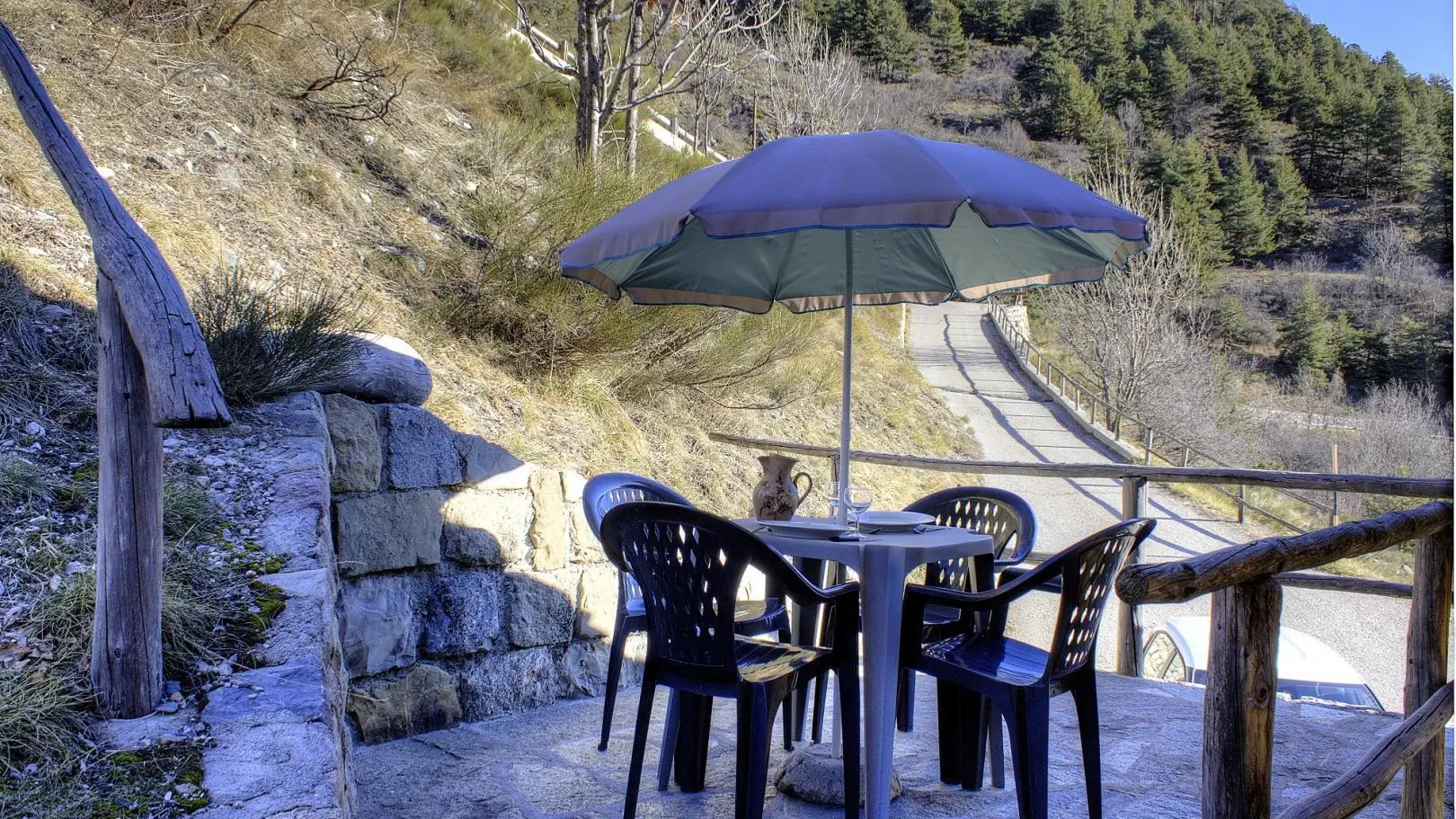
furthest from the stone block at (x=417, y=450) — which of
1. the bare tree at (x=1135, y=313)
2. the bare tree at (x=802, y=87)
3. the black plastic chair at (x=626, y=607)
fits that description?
the bare tree at (x=1135, y=313)

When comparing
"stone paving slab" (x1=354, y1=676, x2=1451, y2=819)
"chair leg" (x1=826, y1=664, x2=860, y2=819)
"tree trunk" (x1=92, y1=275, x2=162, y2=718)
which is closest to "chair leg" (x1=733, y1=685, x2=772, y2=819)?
"chair leg" (x1=826, y1=664, x2=860, y2=819)

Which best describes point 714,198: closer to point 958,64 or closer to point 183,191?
point 183,191

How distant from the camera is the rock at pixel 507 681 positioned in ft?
13.2

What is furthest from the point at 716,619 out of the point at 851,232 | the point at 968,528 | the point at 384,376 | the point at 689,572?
the point at 384,376

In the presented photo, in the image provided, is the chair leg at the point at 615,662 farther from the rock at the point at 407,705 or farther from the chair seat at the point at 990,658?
the chair seat at the point at 990,658

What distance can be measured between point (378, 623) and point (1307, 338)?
34.9m

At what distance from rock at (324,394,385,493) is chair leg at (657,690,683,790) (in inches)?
64.8

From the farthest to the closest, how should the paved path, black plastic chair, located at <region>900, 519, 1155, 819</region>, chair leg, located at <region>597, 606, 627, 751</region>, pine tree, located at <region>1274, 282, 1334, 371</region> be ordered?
pine tree, located at <region>1274, 282, 1334, 371</region> < the paved path < chair leg, located at <region>597, 606, 627, 751</region> < black plastic chair, located at <region>900, 519, 1155, 819</region>

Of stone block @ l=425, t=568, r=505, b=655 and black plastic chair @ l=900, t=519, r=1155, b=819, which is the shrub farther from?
black plastic chair @ l=900, t=519, r=1155, b=819

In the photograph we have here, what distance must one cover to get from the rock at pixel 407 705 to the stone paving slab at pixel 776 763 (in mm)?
89

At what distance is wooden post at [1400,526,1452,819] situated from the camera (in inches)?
89.7

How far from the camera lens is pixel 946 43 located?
5472cm

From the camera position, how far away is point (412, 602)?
3.94 m

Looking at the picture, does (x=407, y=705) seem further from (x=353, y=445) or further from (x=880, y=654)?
(x=880, y=654)
